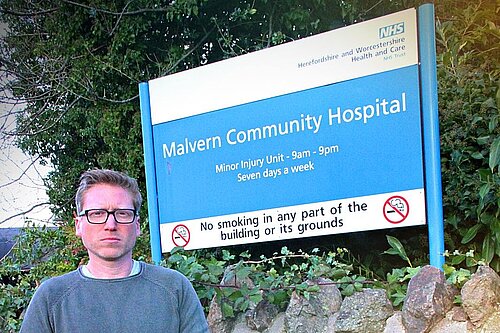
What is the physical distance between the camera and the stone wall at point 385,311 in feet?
8.13

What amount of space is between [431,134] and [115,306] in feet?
5.32

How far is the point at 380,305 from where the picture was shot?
2.75m

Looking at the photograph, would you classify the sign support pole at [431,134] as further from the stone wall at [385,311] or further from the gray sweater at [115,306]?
the gray sweater at [115,306]

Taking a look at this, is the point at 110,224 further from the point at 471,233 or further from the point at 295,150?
the point at 471,233

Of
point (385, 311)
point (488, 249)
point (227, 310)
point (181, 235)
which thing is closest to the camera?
point (385, 311)

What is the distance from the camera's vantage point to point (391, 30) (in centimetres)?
292

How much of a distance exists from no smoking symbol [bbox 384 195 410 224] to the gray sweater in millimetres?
1226

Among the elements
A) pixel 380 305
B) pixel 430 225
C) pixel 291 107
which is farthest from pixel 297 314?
pixel 291 107

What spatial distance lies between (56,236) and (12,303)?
77cm

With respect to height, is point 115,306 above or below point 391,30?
below

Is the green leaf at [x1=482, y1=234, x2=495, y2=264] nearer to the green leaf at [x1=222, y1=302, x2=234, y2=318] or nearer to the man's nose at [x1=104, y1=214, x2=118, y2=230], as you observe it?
the green leaf at [x1=222, y1=302, x2=234, y2=318]

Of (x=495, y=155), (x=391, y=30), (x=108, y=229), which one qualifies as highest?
(x=391, y=30)

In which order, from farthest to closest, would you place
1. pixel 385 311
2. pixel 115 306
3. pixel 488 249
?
pixel 488 249
pixel 385 311
pixel 115 306

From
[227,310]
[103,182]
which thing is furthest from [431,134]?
[103,182]
